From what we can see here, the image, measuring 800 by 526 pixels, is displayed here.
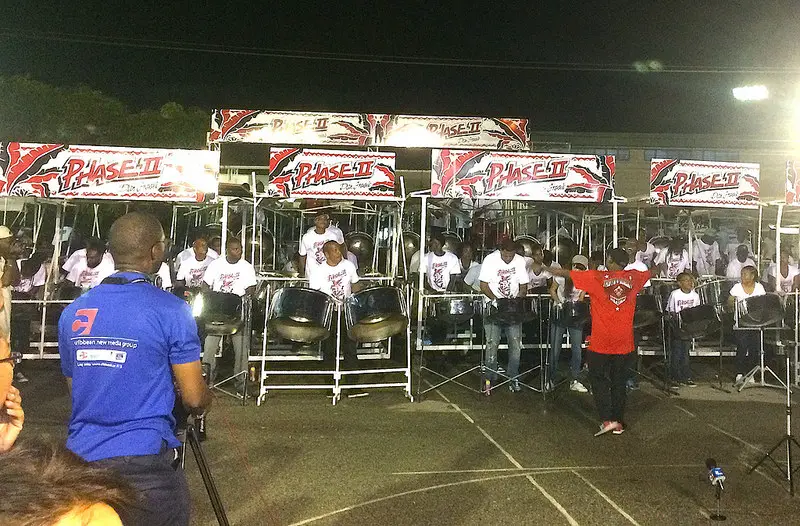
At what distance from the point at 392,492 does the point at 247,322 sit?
3479mm

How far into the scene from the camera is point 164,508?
2.09 metres

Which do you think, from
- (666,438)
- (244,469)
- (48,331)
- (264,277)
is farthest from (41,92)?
(666,438)

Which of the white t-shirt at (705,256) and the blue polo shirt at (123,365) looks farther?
the white t-shirt at (705,256)

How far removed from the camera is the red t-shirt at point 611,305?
580 centimetres

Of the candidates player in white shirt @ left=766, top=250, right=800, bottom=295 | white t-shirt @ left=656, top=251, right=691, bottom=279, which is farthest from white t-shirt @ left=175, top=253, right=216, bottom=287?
player in white shirt @ left=766, top=250, right=800, bottom=295

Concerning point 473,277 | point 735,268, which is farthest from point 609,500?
point 735,268

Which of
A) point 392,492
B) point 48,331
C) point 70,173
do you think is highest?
point 70,173

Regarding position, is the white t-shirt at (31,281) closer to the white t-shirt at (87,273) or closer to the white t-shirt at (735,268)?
the white t-shirt at (87,273)

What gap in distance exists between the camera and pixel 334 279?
296 inches

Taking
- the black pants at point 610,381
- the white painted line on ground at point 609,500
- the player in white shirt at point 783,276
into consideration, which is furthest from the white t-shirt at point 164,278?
the player in white shirt at point 783,276

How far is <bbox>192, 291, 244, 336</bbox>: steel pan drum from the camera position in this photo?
680cm

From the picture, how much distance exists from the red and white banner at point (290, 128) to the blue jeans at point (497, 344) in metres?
7.86

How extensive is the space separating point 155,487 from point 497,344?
19.5ft

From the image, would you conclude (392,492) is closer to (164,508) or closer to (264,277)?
(164,508)
